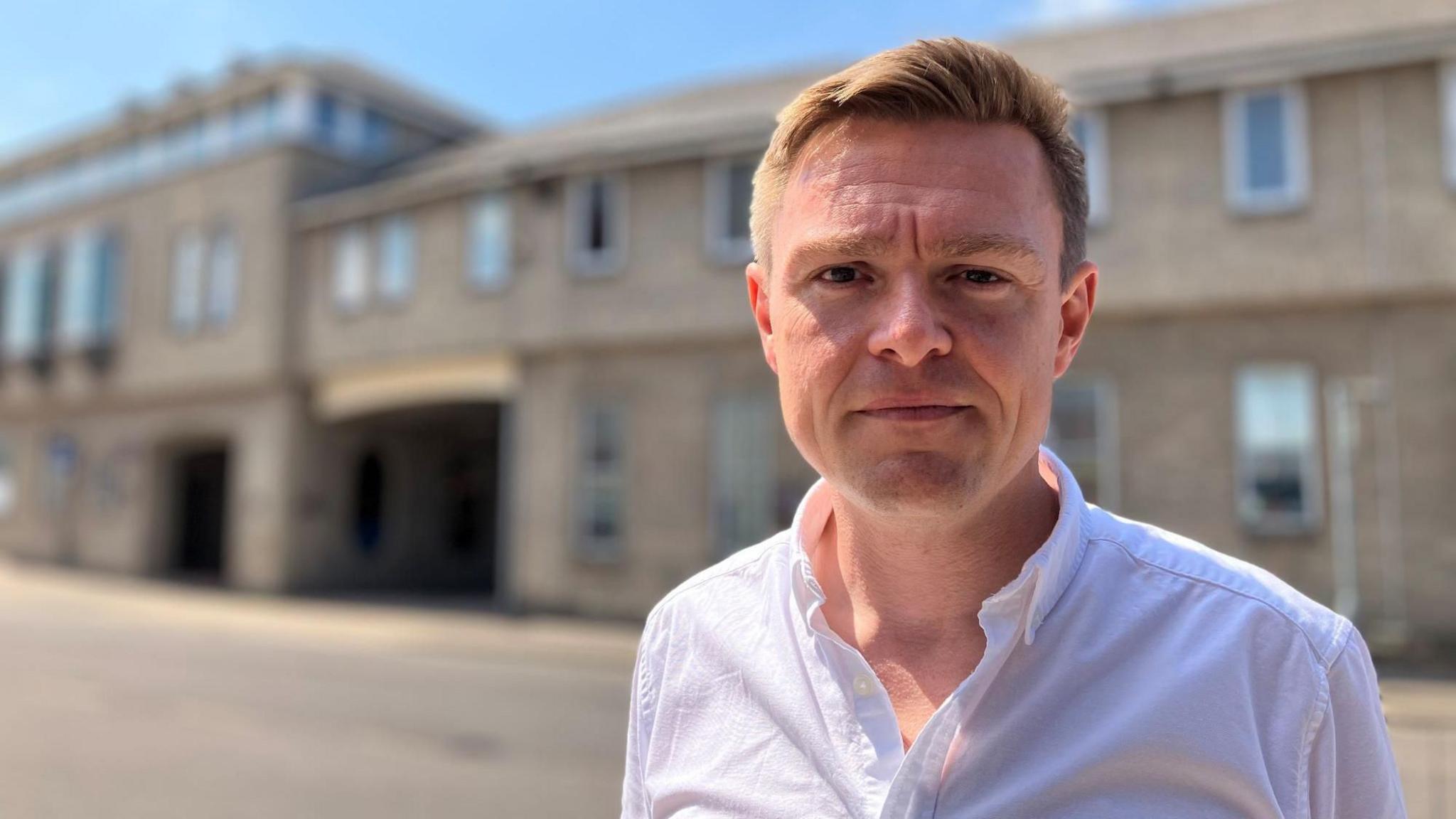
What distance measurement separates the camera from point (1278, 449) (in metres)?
12.9

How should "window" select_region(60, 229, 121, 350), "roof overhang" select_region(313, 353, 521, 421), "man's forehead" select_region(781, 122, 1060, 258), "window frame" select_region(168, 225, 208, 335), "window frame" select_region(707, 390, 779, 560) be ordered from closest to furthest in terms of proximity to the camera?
"man's forehead" select_region(781, 122, 1060, 258) < "window frame" select_region(707, 390, 779, 560) < "roof overhang" select_region(313, 353, 521, 421) < "window frame" select_region(168, 225, 208, 335) < "window" select_region(60, 229, 121, 350)

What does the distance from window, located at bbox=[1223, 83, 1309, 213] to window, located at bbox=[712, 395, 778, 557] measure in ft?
21.8

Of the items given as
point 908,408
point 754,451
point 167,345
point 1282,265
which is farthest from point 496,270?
point 908,408

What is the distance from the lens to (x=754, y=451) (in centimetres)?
1584

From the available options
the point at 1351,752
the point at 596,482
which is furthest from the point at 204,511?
the point at 1351,752

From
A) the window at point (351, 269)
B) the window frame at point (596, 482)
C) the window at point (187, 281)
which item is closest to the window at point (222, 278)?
the window at point (187, 281)

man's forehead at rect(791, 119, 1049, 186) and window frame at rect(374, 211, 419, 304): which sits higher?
window frame at rect(374, 211, 419, 304)

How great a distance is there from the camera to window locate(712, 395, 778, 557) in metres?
15.7

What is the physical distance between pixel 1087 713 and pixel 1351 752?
0.34m

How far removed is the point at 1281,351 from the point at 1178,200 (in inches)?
87.6

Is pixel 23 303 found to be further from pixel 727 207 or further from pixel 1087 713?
pixel 1087 713

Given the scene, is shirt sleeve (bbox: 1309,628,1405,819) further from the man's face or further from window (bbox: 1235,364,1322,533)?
window (bbox: 1235,364,1322,533)

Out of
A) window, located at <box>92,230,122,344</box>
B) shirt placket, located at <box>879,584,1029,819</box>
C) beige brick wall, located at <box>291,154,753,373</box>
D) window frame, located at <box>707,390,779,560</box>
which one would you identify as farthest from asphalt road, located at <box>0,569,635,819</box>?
window, located at <box>92,230,122,344</box>

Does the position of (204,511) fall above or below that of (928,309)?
below
